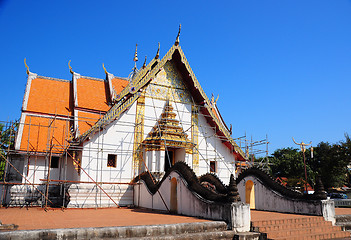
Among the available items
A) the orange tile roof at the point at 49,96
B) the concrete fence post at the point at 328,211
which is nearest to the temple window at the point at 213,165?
the concrete fence post at the point at 328,211

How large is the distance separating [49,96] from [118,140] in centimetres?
625

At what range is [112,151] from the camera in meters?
14.1

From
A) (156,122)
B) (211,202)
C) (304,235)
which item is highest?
(156,122)

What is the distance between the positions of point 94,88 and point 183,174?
449 inches

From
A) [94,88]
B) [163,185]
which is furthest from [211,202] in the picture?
[94,88]

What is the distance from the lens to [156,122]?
611 inches

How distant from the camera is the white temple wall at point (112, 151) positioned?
1355 centimetres

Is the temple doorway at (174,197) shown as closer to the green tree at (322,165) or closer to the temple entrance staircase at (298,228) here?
the temple entrance staircase at (298,228)

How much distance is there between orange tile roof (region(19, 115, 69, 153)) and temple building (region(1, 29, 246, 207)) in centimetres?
5

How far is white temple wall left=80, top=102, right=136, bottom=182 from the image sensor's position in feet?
44.5

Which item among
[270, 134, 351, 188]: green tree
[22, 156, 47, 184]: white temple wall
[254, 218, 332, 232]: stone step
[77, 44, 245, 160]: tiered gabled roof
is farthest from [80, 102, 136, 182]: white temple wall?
[270, 134, 351, 188]: green tree

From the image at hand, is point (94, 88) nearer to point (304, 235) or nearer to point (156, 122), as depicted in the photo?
point (156, 122)

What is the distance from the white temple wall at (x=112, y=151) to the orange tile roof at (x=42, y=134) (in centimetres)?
191

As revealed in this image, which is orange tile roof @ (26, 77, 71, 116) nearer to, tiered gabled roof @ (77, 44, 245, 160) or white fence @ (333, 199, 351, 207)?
tiered gabled roof @ (77, 44, 245, 160)
